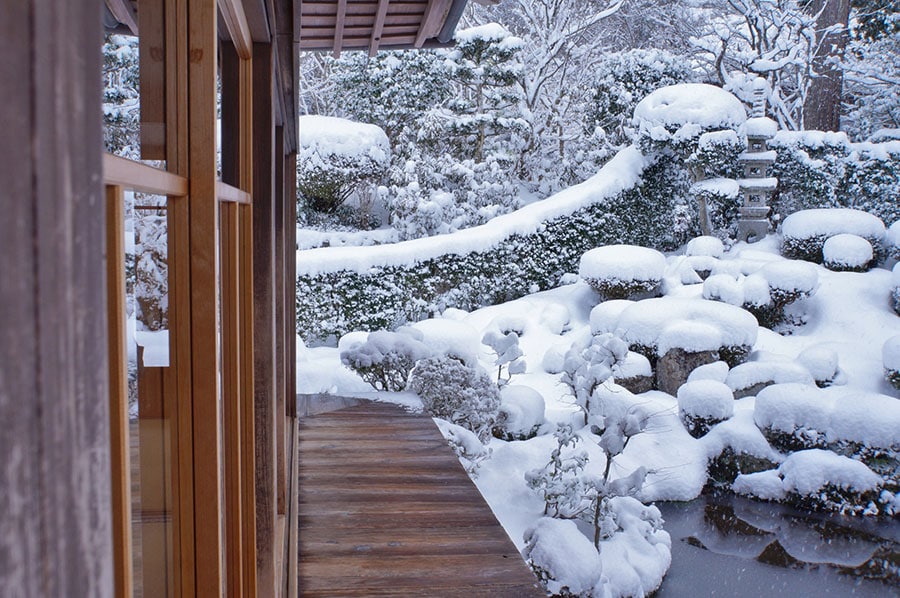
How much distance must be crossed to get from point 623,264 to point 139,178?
9.23 meters

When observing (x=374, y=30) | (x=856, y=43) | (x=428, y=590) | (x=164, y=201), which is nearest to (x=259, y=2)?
(x=164, y=201)

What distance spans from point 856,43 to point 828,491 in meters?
10.4

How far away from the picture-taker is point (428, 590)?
264cm

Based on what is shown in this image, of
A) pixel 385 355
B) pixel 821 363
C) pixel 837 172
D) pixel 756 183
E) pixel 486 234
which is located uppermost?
pixel 837 172

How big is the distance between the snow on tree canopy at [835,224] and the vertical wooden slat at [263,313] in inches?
376

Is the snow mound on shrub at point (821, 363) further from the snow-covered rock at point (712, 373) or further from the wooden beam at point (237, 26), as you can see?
the wooden beam at point (237, 26)

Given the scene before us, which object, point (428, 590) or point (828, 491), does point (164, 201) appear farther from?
point (828, 491)

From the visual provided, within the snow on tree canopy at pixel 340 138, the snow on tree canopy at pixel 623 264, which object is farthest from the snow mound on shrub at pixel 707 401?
the snow on tree canopy at pixel 340 138

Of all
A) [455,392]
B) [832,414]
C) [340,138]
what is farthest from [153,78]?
[340,138]

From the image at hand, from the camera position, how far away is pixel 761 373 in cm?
736

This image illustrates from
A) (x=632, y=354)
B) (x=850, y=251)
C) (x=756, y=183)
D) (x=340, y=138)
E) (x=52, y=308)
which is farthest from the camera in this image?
(x=340, y=138)

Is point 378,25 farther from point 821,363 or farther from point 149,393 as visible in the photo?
point 821,363

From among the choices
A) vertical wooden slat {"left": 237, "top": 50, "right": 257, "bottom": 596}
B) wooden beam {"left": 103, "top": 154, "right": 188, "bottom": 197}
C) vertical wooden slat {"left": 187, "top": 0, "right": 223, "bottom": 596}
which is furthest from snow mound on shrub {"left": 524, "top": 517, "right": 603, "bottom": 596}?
wooden beam {"left": 103, "top": 154, "right": 188, "bottom": 197}

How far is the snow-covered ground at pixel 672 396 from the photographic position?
4.71 meters
